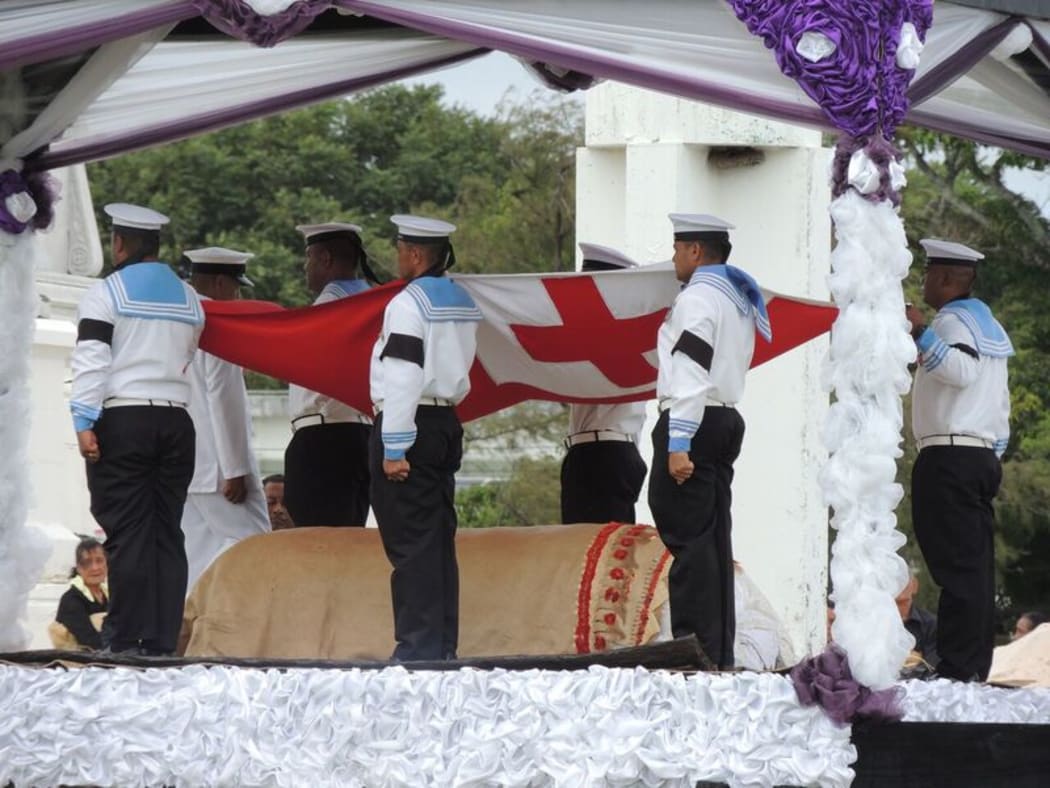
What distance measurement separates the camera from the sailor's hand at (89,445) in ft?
26.1

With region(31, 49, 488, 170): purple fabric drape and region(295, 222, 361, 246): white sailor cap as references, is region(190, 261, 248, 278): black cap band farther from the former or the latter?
region(31, 49, 488, 170): purple fabric drape

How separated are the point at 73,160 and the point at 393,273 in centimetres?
1175

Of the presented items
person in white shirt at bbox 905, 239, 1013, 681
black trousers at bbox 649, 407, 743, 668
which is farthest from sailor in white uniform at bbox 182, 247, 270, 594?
person in white shirt at bbox 905, 239, 1013, 681

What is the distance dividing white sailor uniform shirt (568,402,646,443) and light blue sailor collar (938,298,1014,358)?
160 centimetres

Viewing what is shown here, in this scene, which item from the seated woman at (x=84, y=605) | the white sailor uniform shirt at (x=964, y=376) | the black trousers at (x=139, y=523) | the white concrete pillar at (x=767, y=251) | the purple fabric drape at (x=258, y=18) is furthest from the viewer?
the white concrete pillar at (x=767, y=251)

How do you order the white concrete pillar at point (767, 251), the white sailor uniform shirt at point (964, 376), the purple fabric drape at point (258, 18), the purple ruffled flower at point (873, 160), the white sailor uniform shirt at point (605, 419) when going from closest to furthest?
the purple ruffled flower at point (873, 160)
the purple fabric drape at point (258, 18)
the white sailor uniform shirt at point (964, 376)
the white sailor uniform shirt at point (605, 419)
the white concrete pillar at point (767, 251)

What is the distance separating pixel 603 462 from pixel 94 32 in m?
3.34

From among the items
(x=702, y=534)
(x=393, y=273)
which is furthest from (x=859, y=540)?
(x=393, y=273)

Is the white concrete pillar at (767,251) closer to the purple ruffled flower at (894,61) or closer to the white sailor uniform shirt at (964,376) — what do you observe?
the white sailor uniform shirt at (964,376)

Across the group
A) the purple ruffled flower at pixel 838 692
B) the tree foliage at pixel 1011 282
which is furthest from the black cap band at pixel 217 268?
the tree foliage at pixel 1011 282

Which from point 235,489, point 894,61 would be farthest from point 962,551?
point 235,489

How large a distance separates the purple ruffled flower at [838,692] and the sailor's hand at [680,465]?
1250 mm

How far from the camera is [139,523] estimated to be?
26.3 ft

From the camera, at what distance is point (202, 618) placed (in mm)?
8516
